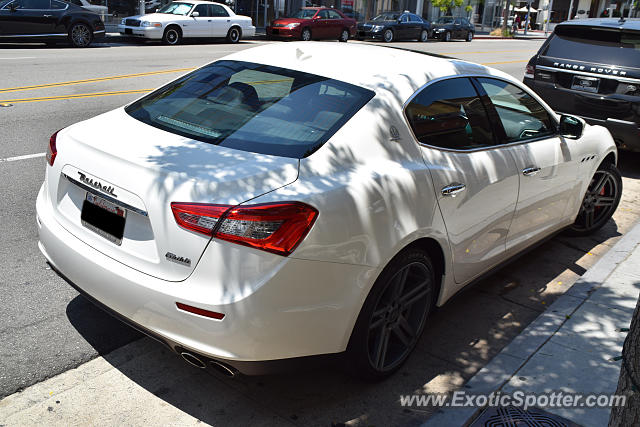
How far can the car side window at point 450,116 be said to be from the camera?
391cm

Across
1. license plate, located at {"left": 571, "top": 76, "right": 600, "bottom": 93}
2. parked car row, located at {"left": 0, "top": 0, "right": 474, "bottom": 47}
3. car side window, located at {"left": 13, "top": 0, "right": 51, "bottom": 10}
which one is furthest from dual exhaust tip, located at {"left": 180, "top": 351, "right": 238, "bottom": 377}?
car side window, located at {"left": 13, "top": 0, "right": 51, "bottom": 10}

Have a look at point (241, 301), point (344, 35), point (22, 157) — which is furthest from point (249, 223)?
point (344, 35)

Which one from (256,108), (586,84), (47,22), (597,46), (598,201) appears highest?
(597,46)

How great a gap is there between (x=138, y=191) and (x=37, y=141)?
5564mm

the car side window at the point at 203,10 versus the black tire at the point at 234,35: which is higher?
Answer: the car side window at the point at 203,10

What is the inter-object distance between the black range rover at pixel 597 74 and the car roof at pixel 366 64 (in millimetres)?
4541

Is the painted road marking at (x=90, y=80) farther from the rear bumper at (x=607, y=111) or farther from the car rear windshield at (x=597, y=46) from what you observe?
the rear bumper at (x=607, y=111)

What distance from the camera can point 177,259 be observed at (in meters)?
3.02

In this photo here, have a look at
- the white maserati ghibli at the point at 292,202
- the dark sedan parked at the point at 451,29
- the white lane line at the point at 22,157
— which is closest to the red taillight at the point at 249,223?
the white maserati ghibli at the point at 292,202

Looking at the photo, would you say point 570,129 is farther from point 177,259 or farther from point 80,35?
point 80,35

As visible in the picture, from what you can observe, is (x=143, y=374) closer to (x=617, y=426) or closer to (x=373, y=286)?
(x=373, y=286)

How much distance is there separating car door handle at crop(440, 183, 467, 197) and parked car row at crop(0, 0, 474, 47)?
18.0 m

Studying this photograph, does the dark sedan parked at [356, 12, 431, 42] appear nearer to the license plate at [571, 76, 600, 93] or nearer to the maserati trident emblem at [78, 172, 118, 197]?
the license plate at [571, 76, 600, 93]

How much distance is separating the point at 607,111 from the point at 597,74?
0.50 m
